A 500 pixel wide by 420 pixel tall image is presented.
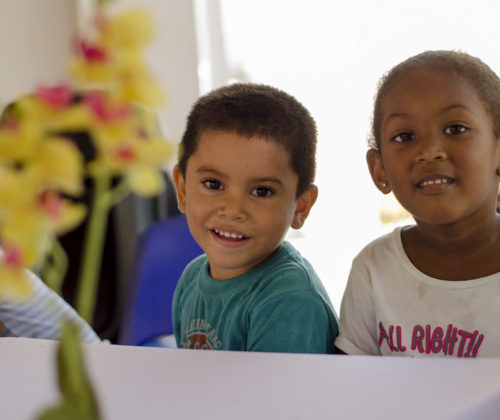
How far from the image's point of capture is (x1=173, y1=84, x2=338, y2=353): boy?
3.62 feet

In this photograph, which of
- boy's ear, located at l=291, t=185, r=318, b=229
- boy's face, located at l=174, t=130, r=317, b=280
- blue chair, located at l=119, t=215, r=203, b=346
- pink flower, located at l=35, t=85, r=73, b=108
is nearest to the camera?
pink flower, located at l=35, t=85, r=73, b=108

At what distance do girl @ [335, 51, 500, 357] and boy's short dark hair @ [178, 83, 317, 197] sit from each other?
0.14 m

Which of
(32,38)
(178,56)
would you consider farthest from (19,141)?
(32,38)

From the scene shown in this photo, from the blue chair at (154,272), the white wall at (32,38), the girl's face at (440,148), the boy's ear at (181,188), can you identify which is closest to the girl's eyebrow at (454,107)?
the girl's face at (440,148)

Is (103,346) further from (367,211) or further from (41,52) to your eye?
(41,52)

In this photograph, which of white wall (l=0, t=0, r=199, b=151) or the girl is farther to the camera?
white wall (l=0, t=0, r=199, b=151)

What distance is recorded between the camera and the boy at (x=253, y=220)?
110 centimetres

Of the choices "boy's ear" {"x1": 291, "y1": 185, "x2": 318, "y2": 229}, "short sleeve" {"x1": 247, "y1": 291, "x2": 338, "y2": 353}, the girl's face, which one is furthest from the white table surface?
"boy's ear" {"x1": 291, "y1": 185, "x2": 318, "y2": 229}

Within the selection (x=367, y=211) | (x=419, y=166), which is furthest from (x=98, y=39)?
(x=367, y=211)

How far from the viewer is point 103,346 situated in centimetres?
79

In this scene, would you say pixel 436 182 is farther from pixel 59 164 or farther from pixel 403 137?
pixel 59 164

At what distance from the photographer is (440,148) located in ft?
3.47

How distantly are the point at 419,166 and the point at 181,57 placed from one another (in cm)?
219

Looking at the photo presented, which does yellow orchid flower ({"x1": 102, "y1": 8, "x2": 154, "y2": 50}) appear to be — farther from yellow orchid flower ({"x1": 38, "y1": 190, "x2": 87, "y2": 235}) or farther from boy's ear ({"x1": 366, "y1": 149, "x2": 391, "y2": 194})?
boy's ear ({"x1": 366, "y1": 149, "x2": 391, "y2": 194})
